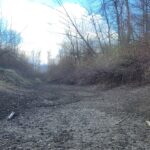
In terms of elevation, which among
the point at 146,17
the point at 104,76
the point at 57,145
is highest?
the point at 146,17

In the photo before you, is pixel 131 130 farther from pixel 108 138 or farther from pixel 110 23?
pixel 110 23

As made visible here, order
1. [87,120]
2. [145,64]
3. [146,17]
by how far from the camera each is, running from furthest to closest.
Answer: [145,64] < [146,17] < [87,120]

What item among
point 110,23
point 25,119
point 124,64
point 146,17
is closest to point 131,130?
point 25,119

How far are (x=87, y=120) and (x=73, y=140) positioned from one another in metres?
2.67

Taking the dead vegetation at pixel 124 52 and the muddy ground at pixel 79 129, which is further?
the dead vegetation at pixel 124 52

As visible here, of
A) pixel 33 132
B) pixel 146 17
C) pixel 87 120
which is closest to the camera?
pixel 33 132

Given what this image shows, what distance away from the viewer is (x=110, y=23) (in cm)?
2686

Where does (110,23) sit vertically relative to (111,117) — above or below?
above

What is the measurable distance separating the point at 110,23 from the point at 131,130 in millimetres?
19601

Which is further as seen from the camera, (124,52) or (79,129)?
(124,52)

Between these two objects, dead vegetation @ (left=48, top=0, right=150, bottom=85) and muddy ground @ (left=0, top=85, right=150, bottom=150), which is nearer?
muddy ground @ (left=0, top=85, right=150, bottom=150)

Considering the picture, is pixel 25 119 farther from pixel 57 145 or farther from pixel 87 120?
pixel 57 145

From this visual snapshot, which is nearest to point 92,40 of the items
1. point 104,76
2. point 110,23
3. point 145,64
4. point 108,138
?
point 110,23

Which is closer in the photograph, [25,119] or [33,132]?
[33,132]
